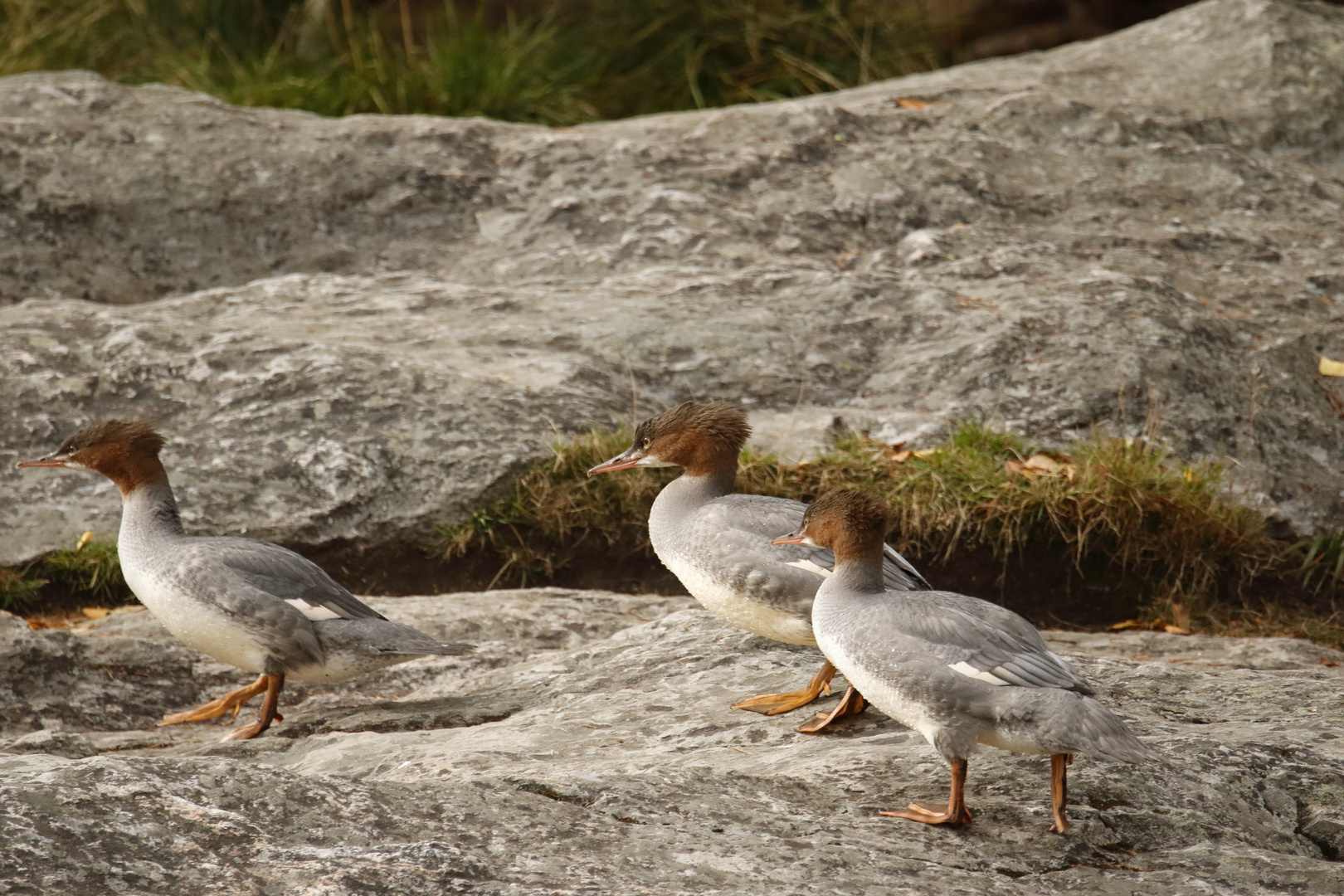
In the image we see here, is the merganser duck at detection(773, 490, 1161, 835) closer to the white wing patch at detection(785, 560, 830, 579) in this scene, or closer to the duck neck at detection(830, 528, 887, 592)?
the duck neck at detection(830, 528, 887, 592)

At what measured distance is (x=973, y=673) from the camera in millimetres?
3051

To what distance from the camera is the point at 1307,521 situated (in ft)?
19.3

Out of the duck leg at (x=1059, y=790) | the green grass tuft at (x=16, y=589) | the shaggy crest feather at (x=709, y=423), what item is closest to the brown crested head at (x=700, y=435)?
the shaggy crest feather at (x=709, y=423)

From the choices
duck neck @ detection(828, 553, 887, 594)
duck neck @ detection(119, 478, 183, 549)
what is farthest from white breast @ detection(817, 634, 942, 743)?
duck neck @ detection(119, 478, 183, 549)

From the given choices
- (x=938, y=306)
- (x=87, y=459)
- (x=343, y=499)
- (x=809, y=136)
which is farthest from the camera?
(x=809, y=136)

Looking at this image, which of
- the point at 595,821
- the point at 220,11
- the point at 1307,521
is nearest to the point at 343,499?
the point at 595,821

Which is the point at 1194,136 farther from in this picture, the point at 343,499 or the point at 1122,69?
the point at 343,499

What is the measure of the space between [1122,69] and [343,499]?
6106 millimetres

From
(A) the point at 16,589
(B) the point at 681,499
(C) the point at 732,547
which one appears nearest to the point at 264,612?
(B) the point at 681,499

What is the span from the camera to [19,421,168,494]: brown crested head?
4711 mm

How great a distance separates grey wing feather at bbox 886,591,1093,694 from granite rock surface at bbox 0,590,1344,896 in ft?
1.16

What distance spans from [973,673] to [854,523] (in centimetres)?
58

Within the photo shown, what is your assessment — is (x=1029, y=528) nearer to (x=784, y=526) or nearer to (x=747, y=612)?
(x=784, y=526)

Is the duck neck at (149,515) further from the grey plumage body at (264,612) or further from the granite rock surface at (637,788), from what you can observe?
the granite rock surface at (637,788)
